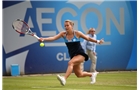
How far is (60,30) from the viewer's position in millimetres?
14898

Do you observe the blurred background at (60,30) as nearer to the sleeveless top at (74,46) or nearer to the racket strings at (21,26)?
the racket strings at (21,26)

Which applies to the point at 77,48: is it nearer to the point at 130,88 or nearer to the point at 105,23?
the point at 130,88

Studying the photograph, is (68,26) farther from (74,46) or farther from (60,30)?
(60,30)

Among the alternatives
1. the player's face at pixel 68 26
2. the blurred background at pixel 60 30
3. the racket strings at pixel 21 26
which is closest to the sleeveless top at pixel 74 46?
the player's face at pixel 68 26

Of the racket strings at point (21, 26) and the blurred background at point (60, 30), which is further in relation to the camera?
the blurred background at point (60, 30)

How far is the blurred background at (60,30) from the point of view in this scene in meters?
14.5

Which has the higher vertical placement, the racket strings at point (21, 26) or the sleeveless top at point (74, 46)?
the racket strings at point (21, 26)

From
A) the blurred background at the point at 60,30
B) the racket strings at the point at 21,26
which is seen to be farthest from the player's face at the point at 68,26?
the blurred background at the point at 60,30

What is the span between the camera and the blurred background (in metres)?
14.5

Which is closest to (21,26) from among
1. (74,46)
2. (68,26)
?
(68,26)

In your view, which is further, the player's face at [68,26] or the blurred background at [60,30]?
the blurred background at [60,30]

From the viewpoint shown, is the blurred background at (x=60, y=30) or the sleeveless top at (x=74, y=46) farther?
the blurred background at (x=60, y=30)

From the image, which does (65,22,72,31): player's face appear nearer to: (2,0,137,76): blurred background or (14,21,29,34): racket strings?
(14,21,29,34): racket strings

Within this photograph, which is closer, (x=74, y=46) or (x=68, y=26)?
(x=68, y=26)
